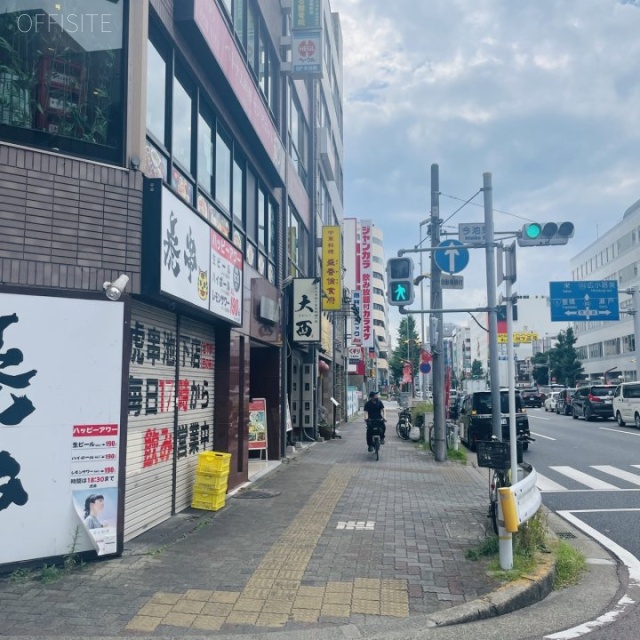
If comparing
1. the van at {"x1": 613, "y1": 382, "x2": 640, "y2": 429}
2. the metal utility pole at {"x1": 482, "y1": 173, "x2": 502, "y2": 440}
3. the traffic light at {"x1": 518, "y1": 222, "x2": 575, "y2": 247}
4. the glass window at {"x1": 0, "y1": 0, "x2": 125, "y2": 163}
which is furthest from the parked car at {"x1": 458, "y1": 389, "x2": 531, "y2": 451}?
the glass window at {"x1": 0, "y1": 0, "x2": 125, "y2": 163}

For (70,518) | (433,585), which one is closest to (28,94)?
(70,518)

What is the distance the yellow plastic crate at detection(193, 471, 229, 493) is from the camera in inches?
341

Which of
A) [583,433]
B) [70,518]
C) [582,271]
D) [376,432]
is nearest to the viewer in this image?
[70,518]

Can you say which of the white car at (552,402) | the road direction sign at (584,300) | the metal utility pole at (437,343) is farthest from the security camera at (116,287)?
the white car at (552,402)

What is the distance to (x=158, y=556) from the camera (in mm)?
6484

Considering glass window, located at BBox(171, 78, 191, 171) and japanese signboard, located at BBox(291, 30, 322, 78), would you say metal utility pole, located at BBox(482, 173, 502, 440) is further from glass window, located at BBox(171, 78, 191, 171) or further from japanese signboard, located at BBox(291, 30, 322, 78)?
japanese signboard, located at BBox(291, 30, 322, 78)

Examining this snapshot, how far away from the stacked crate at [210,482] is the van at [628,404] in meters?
22.3

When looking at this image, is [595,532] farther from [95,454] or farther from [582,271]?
[582,271]

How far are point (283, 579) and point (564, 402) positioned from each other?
38.3 metres

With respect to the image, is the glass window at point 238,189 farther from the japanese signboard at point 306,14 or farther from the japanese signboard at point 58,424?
the japanese signboard at point 306,14

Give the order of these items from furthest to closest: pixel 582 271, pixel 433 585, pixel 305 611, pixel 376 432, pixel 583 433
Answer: pixel 582 271 → pixel 583 433 → pixel 376 432 → pixel 433 585 → pixel 305 611

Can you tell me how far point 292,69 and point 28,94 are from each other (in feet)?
34.8

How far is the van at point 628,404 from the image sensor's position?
25.9 meters

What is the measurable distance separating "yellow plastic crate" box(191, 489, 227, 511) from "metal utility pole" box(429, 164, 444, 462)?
7713 mm
